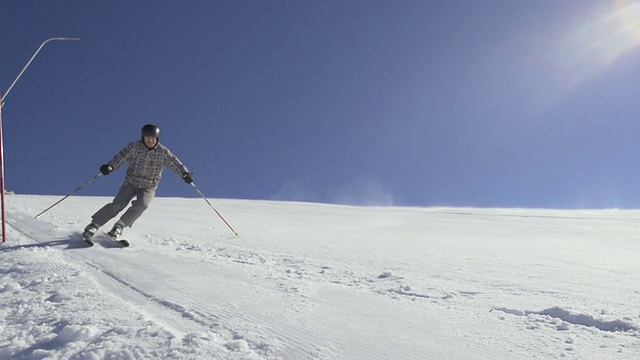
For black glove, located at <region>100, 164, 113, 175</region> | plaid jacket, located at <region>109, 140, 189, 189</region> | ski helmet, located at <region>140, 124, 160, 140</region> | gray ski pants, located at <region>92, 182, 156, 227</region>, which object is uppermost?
ski helmet, located at <region>140, 124, 160, 140</region>

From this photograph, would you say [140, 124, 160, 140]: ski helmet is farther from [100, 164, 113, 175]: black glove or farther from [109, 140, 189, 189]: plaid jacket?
[100, 164, 113, 175]: black glove

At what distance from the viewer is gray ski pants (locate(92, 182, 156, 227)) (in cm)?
560

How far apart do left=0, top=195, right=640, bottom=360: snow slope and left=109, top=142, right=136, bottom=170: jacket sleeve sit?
1.29 metres

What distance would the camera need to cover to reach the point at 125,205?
5.96m

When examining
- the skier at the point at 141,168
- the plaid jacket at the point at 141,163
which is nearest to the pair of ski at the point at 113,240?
the skier at the point at 141,168

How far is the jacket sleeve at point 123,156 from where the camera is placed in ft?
19.6

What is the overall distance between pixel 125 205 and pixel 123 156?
69 cm

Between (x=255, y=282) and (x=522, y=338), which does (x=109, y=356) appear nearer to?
(x=255, y=282)

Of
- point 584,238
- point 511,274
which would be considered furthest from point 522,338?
point 584,238

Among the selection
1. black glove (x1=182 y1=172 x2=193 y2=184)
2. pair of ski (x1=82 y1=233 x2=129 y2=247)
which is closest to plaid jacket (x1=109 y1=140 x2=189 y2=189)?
black glove (x1=182 y1=172 x2=193 y2=184)

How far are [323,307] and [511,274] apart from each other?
7.04 feet

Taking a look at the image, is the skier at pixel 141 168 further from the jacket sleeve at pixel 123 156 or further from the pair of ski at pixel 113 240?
the pair of ski at pixel 113 240

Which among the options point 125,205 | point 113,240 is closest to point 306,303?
point 113,240

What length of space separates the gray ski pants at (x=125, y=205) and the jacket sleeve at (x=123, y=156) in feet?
0.98
